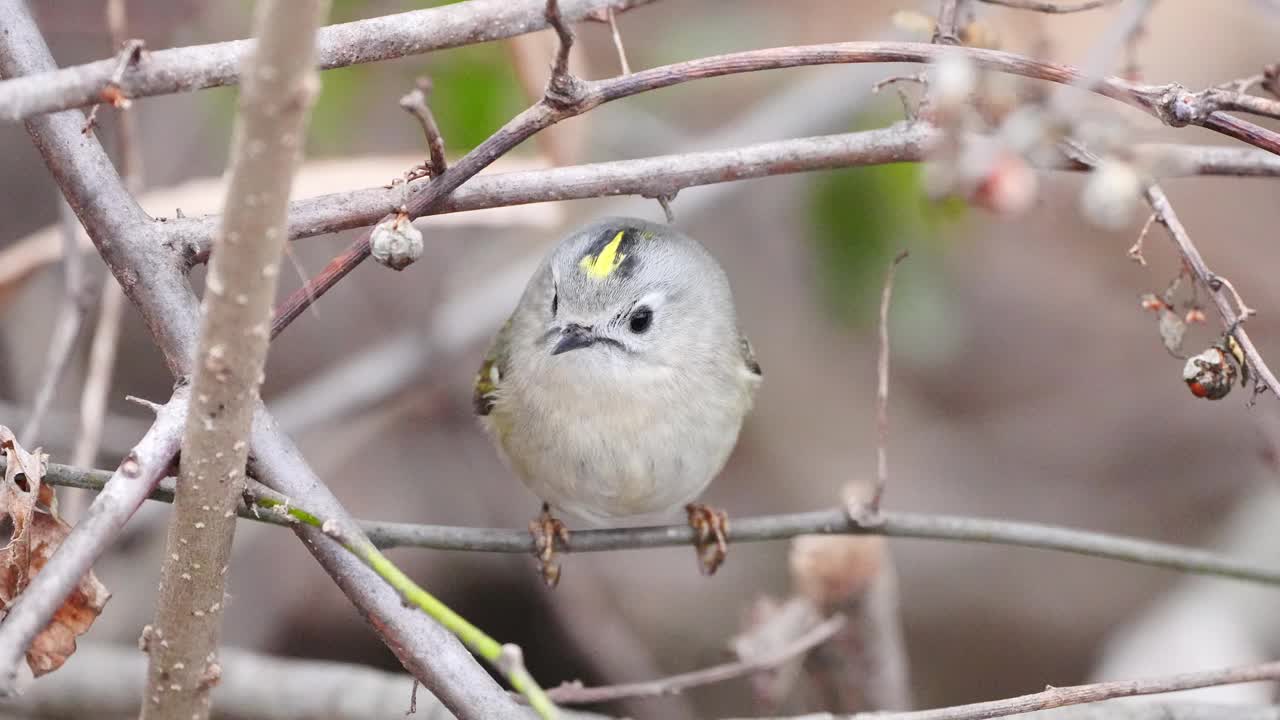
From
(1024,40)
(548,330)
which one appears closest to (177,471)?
(548,330)

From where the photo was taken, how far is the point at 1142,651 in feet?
12.7

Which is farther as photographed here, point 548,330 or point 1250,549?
point 1250,549

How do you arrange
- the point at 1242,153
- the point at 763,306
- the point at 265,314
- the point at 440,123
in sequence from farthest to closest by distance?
the point at 763,306 < the point at 440,123 < the point at 1242,153 < the point at 265,314

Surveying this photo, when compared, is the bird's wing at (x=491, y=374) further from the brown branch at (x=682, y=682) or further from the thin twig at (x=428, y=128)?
the thin twig at (x=428, y=128)

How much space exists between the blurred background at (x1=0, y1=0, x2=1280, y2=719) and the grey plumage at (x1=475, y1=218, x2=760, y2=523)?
0.48m

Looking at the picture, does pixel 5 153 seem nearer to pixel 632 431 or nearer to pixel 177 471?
pixel 632 431

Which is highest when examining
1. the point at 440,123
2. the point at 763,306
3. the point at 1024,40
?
the point at 763,306

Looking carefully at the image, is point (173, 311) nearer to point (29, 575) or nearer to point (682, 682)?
point (29, 575)

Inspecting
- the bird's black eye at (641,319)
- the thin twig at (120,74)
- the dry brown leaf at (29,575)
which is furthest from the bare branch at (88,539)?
the bird's black eye at (641,319)

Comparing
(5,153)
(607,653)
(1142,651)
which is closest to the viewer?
(1142,651)

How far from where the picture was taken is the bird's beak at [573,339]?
8.96 feet

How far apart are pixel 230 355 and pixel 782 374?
13.2ft

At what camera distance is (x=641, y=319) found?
287 centimetres

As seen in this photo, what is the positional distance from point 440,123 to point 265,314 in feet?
7.59
